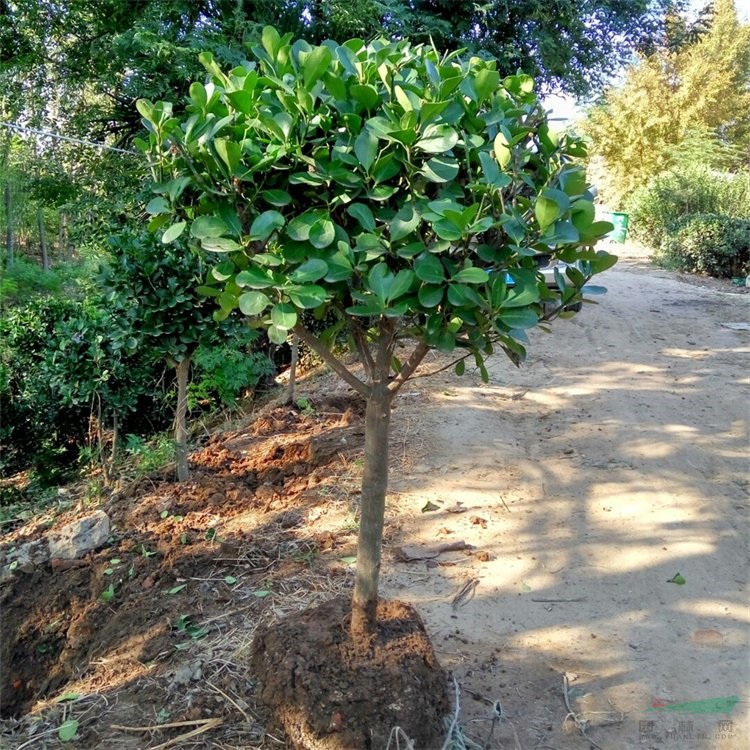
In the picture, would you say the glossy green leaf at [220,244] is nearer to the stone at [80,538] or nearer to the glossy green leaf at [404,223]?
the glossy green leaf at [404,223]

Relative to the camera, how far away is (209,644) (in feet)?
10.0

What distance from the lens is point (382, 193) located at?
1941mm

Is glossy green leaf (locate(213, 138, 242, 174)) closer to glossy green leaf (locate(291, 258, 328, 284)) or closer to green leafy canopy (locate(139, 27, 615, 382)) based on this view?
green leafy canopy (locate(139, 27, 615, 382))

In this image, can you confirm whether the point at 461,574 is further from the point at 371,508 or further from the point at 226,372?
the point at 226,372

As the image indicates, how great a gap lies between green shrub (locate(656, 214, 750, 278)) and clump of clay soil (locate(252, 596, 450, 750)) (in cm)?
1458

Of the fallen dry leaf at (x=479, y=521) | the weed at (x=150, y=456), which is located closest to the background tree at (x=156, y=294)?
the weed at (x=150, y=456)

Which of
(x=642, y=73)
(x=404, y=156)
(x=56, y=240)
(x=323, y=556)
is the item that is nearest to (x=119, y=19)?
(x=323, y=556)

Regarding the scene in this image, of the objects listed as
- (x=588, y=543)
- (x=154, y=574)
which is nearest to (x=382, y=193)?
(x=154, y=574)

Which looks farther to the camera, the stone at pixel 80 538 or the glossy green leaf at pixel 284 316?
the stone at pixel 80 538

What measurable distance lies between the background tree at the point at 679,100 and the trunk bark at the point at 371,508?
25.4 m

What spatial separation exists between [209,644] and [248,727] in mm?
625

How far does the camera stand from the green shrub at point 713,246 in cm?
1459

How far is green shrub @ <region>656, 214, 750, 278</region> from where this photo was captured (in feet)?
47.9

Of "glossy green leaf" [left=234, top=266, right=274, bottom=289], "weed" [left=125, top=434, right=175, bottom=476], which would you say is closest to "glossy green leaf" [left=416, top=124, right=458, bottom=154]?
"glossy green leaf" [left=234, top=266, right=274, bottom=289]
